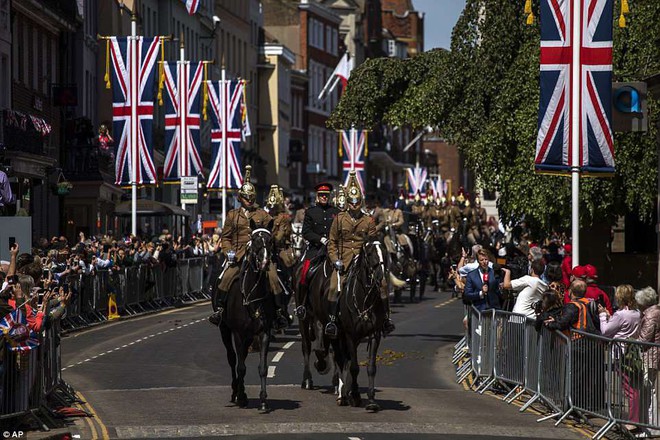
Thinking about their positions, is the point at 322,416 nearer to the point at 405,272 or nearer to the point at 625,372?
the point at 625,372

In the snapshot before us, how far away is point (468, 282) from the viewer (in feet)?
79.7

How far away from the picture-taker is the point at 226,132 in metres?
51.7

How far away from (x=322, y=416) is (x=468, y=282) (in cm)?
637

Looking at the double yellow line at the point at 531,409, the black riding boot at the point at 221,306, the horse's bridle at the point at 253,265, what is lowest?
the double yellow line at the point at 531,409

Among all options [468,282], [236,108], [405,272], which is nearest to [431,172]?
[236,108]

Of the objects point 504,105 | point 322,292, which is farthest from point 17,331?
point 504,105

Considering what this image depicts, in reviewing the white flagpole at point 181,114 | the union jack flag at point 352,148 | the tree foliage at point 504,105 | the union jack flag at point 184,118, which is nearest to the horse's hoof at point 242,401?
the tree foliage at point 504,105

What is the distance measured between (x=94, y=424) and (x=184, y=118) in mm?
29345

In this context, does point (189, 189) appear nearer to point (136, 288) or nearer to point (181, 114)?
point (181, 114)

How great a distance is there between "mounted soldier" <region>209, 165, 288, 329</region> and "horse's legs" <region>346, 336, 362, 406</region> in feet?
2.55

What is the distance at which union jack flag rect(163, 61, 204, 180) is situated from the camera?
46.7m

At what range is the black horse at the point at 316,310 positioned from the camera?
797 inches

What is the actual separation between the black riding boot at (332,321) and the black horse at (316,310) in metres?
0.23

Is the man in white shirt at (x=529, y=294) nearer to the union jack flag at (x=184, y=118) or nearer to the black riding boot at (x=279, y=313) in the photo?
the black riding boot at (x=279, y=313)
